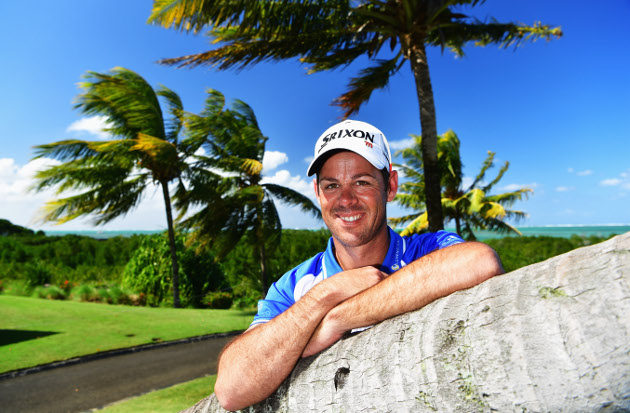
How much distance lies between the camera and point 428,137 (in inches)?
316

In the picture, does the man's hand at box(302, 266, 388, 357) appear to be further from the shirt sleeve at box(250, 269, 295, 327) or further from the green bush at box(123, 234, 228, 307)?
the green bush at box(123, 234, 228, 307)

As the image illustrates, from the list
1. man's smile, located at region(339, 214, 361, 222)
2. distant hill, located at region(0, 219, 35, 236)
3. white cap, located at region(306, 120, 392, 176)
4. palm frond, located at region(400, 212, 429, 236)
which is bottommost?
man's smile, located at region(339, 214, 361, 222)

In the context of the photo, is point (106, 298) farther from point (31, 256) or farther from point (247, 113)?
point (31, 256)

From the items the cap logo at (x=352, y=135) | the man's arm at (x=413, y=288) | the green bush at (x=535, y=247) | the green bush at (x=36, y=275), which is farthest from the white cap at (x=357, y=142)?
the green bush at (x=535, y=247)

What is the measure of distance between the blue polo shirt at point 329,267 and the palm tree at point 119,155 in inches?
505

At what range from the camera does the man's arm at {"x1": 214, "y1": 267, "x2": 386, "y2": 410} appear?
1.19 meters

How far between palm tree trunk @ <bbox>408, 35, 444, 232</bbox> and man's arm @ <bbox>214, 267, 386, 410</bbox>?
22.1ft

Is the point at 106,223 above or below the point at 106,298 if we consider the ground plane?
above

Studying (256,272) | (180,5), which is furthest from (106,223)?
(180,5)

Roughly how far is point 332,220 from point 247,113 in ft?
55.6

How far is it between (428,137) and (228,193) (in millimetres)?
10763

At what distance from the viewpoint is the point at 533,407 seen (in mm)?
786

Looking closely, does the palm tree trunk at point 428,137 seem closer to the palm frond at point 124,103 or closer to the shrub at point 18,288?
the palm frond at point 124,103

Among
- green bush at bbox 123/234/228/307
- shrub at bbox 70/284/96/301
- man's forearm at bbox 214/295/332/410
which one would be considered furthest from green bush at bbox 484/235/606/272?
man's forearm at bbox 214/295/332/410
